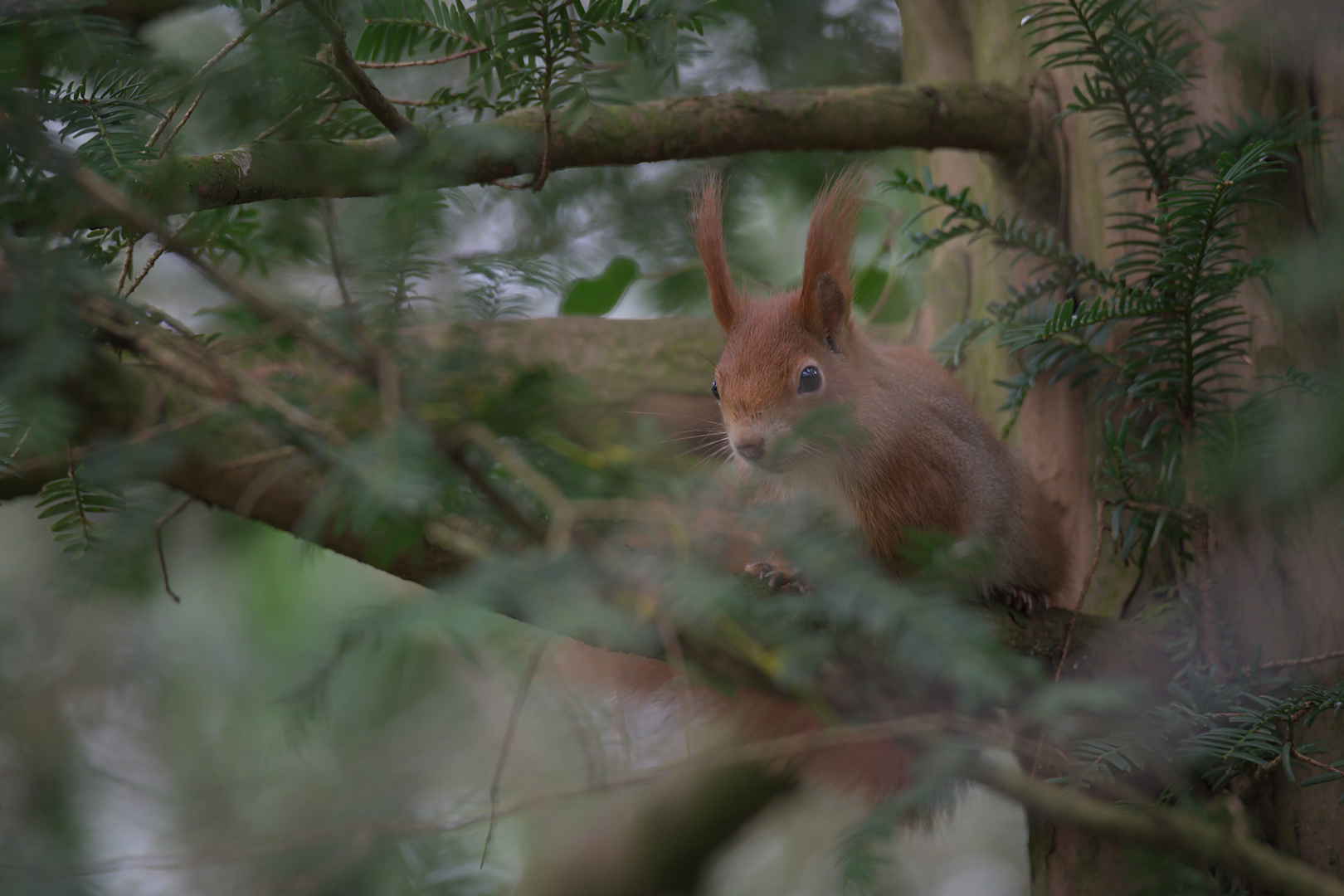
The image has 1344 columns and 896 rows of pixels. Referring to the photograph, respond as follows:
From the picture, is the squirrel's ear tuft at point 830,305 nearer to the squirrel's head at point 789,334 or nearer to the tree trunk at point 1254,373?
the squirrel's head at point 789,334

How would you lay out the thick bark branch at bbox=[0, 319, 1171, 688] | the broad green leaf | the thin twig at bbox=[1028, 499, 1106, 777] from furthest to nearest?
the broad green leaf → the thin twig at bbox=[1028, 499, 1106, 777] → the thick bark branch at bbox=[0, 319, 1171, 688]

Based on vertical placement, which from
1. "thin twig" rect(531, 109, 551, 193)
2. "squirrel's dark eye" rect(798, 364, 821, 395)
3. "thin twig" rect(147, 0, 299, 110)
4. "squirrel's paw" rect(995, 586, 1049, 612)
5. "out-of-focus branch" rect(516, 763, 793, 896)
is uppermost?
"thin twig" rect(147, 0, 299, 110)

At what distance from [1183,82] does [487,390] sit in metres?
1.17

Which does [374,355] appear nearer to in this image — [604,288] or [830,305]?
[830,305]

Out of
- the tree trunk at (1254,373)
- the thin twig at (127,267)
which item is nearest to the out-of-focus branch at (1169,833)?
the tree trunk at (1254,373)

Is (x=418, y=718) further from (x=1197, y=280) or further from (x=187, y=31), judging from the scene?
(x=1197, y=280)

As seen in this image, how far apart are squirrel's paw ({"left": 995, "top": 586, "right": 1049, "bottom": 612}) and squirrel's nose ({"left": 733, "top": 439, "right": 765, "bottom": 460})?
567 mm

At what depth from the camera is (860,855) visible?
0.64 metres

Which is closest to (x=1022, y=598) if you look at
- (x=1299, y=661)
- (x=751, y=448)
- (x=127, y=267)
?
(x=1299, y=661)

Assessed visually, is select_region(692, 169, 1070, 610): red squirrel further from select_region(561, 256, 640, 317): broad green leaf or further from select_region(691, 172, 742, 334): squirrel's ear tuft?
select_region(561, 256, 640, 317): broad green leaf

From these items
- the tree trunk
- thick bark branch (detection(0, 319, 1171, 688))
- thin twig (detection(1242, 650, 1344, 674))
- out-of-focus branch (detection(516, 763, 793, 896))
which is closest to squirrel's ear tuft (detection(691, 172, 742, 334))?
thick bark branch (detection(0, 319, 1171, 688))

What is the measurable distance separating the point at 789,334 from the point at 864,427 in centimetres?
23

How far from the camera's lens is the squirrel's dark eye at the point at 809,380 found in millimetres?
1643

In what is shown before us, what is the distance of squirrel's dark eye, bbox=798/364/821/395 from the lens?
5.39 feet
